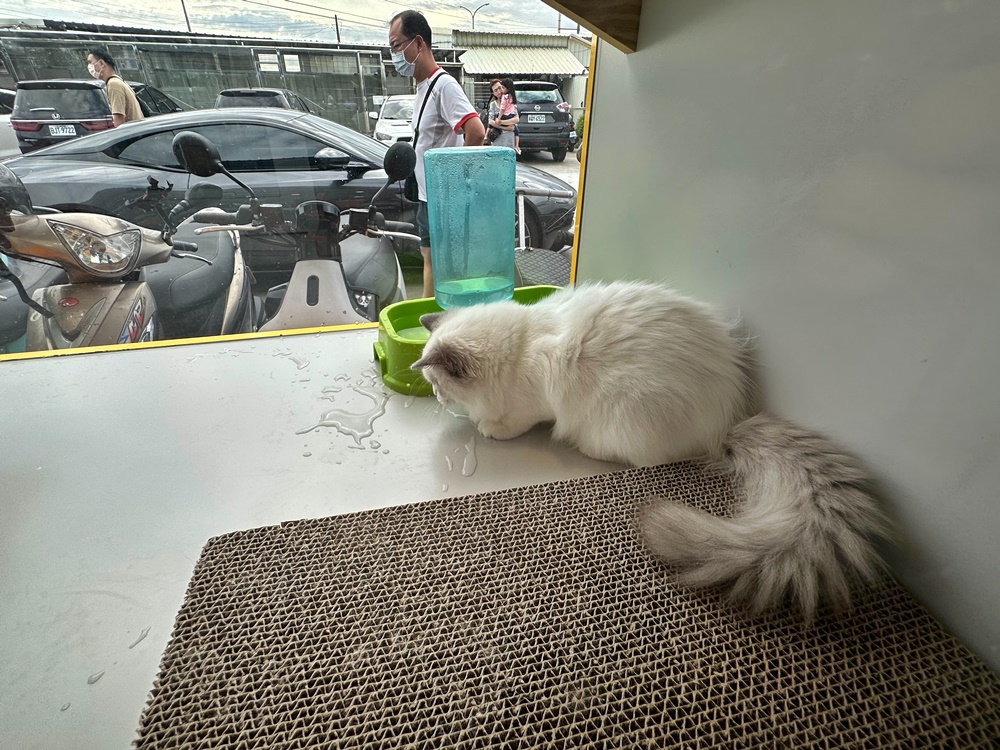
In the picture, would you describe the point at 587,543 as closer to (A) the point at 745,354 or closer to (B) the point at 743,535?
(B) the point at 743,535

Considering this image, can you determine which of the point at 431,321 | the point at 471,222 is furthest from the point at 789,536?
the point at 471,222

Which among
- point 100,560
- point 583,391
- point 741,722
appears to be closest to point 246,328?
point 100,560

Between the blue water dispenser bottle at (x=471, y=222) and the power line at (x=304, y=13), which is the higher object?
the power line at (x=304, y=13)

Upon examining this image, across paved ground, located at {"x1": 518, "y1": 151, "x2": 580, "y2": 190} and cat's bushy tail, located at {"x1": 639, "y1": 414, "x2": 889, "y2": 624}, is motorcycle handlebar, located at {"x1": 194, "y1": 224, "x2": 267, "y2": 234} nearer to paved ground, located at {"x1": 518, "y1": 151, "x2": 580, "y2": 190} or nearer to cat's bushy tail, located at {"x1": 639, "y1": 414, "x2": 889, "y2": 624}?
paved ground, located at {"x1": 518, "y1": 151, "x2": 580, "y2": 190}

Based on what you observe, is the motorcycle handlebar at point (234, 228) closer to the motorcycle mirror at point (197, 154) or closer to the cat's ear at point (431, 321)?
the motorcycle mirror at point (197, 154)

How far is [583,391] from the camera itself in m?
1.07

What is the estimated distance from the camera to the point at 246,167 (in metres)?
1.73

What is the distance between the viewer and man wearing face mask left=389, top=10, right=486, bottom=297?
5.49 feet

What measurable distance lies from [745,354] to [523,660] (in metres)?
0.76

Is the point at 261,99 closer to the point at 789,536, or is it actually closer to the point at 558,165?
the point at 558,165

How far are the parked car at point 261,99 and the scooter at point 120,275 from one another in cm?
29

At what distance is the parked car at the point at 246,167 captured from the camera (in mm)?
1604

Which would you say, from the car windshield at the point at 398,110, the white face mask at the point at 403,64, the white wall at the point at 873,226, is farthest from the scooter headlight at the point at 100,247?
the white wall at the point at 873,226

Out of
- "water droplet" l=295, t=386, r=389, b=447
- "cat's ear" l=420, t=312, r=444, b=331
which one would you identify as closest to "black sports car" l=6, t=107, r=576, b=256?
"cat's ear" l=420, t=312, r=444, b=331
